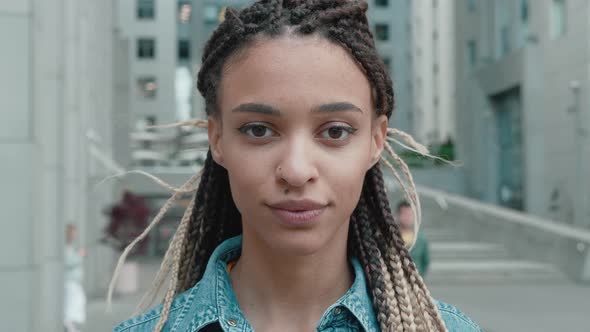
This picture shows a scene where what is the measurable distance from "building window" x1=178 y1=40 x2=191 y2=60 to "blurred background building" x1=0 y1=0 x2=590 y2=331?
711cm

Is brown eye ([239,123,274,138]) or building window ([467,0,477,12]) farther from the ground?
building window ([467,0,477,12])

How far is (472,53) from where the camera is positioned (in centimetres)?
3466

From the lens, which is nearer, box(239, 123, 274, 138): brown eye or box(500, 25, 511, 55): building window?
box(239, 123, 274, 138): brown eye

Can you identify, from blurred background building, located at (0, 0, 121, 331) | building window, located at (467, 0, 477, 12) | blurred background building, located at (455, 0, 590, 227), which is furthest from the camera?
building window, located at (467, 0, 477, 12)

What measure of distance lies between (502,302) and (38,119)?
26.3ft

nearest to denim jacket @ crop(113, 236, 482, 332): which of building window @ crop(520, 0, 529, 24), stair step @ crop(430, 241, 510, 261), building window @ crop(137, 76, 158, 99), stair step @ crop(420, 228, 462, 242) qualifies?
stair step @ crop(430, 241, 510, 261)

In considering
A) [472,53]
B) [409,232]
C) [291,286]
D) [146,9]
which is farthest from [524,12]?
[146,9]

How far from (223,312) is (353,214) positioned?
456 mm

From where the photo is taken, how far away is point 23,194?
6254mm

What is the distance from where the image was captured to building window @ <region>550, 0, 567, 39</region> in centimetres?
2291

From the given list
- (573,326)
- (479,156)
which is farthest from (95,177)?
(479,156)

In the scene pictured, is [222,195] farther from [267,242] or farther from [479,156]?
[479,156]

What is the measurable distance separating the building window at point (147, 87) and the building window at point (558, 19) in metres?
31.9

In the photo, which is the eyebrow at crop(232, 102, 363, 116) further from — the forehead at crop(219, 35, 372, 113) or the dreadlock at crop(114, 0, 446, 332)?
the dreadlock at crop(114, 0, 446, 332)
